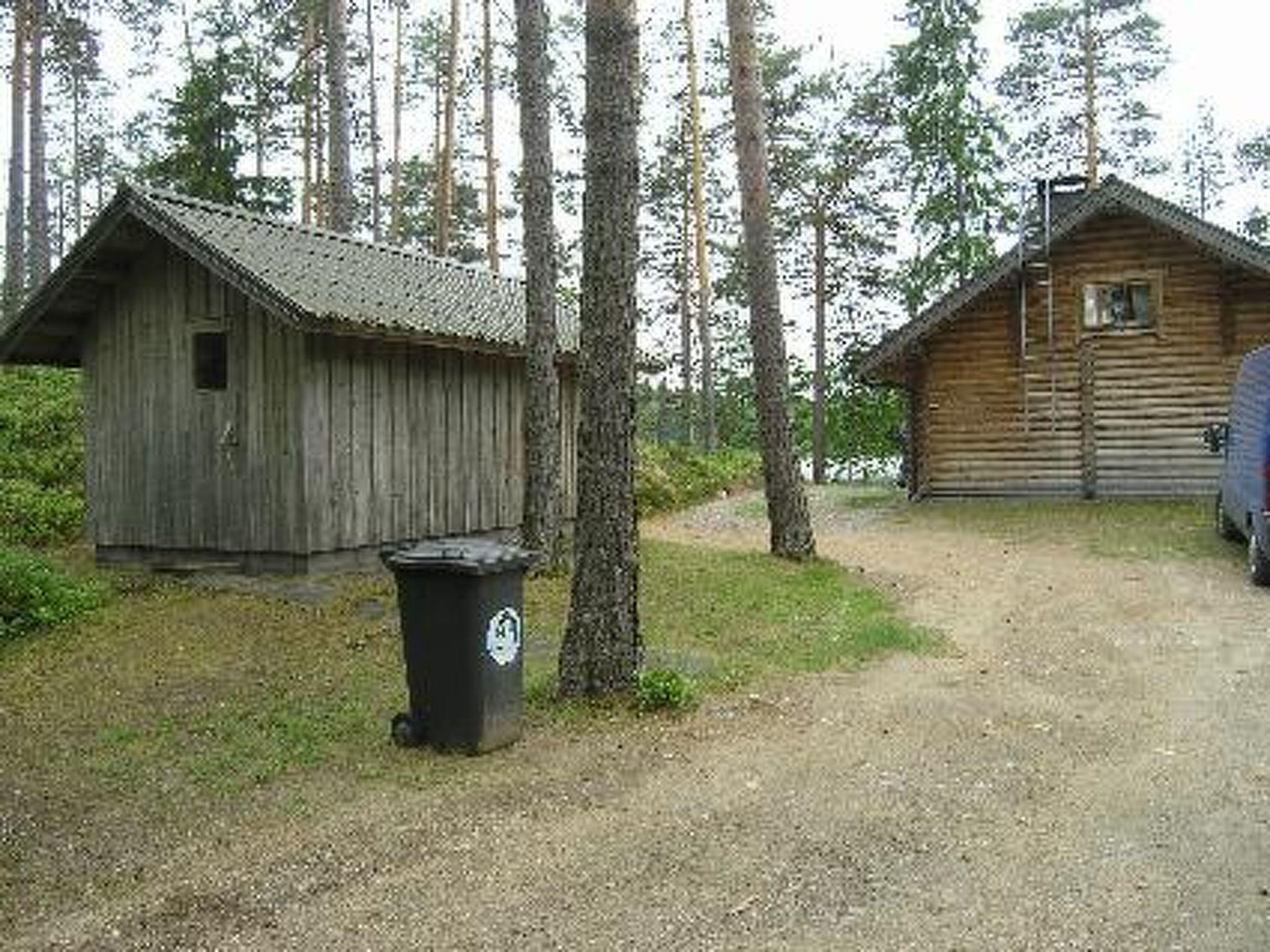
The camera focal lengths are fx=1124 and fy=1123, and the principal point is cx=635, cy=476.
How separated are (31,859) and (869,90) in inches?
1269

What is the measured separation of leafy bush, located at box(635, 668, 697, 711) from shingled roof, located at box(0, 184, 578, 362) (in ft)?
18.4

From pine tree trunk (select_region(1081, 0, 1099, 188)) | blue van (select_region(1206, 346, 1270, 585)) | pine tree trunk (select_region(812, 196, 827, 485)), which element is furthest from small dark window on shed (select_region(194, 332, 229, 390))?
pine tree trunk (select_region(1081, 0, 1099, 188))

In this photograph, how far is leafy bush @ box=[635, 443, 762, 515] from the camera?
23.2 meters

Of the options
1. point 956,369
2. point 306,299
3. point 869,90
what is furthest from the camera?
point 869,90

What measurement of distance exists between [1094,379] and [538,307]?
12579 mm

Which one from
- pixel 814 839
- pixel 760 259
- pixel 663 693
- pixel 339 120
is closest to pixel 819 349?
pixel 339 120

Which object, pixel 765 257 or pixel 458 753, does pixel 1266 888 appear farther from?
pixel 765 257

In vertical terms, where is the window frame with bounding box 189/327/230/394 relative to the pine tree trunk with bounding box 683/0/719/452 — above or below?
below

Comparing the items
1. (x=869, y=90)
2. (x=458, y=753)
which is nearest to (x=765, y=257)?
(x=458, y=753)

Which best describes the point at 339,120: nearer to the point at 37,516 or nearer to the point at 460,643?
the point at 37,516

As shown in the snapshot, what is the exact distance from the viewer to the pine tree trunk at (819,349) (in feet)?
106

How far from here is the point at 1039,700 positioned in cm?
802

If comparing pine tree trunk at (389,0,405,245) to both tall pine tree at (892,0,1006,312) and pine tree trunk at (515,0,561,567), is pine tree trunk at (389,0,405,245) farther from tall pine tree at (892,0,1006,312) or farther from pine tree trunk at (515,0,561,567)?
pine tree trunk at (515,0,561,567)

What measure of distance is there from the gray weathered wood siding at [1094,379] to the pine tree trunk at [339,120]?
443 inches
